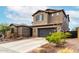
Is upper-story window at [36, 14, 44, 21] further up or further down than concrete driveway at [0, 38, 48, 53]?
further up

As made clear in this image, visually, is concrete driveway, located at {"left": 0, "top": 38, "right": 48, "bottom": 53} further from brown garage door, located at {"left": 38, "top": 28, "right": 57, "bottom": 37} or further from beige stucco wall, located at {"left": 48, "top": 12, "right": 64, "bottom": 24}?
beige stucco wall, located at {"left": 48, "top": 12, "right": 64, "bottom": 24}

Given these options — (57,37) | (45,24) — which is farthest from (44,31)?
(57,37)

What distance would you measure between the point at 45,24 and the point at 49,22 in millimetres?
77

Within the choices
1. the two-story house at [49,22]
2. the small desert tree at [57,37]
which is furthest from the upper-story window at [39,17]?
the small desert tree at [57,37]

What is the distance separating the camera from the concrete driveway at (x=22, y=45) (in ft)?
11.0

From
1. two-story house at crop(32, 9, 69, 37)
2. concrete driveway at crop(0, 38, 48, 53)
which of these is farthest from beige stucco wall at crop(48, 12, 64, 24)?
concrete driveway at crop(0, 38, 48, 53)

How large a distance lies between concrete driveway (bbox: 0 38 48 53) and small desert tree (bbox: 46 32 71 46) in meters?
0.10

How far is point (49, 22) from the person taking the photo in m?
3.43

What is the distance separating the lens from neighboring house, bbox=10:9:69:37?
11.2 feet

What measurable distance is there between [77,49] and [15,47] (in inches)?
40.7

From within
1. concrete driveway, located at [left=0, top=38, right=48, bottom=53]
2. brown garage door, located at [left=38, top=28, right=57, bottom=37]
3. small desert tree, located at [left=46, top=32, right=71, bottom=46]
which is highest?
brown garage door, located at [left=38, top=28, right=57, bottom=37]

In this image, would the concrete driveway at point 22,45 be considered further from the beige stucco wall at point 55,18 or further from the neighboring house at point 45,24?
the beige stucco wall at point 55,18
